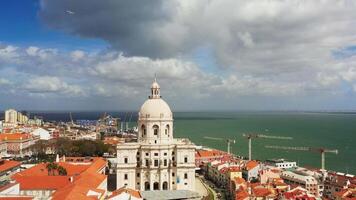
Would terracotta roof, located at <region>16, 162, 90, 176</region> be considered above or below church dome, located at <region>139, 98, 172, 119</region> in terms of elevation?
below

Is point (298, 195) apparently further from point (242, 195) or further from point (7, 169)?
point (7, 169)

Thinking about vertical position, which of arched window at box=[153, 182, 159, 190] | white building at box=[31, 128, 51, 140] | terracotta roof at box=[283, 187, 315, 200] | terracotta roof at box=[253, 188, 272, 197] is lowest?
arched window at box=[153, 182, 159, 190]

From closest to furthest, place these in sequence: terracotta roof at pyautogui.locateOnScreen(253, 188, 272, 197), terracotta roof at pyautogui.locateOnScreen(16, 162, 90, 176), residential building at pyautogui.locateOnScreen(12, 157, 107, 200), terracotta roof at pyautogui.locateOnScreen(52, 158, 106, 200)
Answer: terracotta roof at pyautogui.locateOnScreen(52, 158, 106, 200) → residential building at pyautogui.locateOnScreen(12, 157, 107, 200) → terracotta roof at pyautogui.locateOnScreen(253, 188, 272, 197) → terracotta roof at pyautogui.locateOnScreen(16, 162, 90, 176)

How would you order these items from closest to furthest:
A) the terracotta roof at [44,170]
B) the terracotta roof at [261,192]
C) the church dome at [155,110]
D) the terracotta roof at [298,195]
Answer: the terracotta roof at [298,195]
the terracotta roof at [261,192]
the terracotta roof at [44,170]
the church dome at [155,110]

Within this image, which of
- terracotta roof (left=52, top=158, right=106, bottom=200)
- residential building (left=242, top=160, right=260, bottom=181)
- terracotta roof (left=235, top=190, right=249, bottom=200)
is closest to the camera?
terracotta roof (left=52, top=158, right=106, bottom=200)

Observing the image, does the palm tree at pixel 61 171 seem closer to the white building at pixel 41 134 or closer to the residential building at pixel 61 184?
the residential building at pixel 61 184

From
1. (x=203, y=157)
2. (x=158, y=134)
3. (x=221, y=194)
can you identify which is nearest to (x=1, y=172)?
(x=158, y=134)

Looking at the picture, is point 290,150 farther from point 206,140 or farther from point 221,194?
point 221,194

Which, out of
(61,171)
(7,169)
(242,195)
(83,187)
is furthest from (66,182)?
(242,195)

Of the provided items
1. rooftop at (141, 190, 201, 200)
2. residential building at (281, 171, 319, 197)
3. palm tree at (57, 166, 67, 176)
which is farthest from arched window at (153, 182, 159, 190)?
residential building at (281, 171, 319, 197)

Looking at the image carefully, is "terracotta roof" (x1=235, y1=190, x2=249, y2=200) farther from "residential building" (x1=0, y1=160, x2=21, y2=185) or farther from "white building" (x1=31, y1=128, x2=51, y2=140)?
"white building" (x1=31, y1=128, x2=51, y2=140)

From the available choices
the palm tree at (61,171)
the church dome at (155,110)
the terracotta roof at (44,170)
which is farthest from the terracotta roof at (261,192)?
the palm tree at (61,171)
